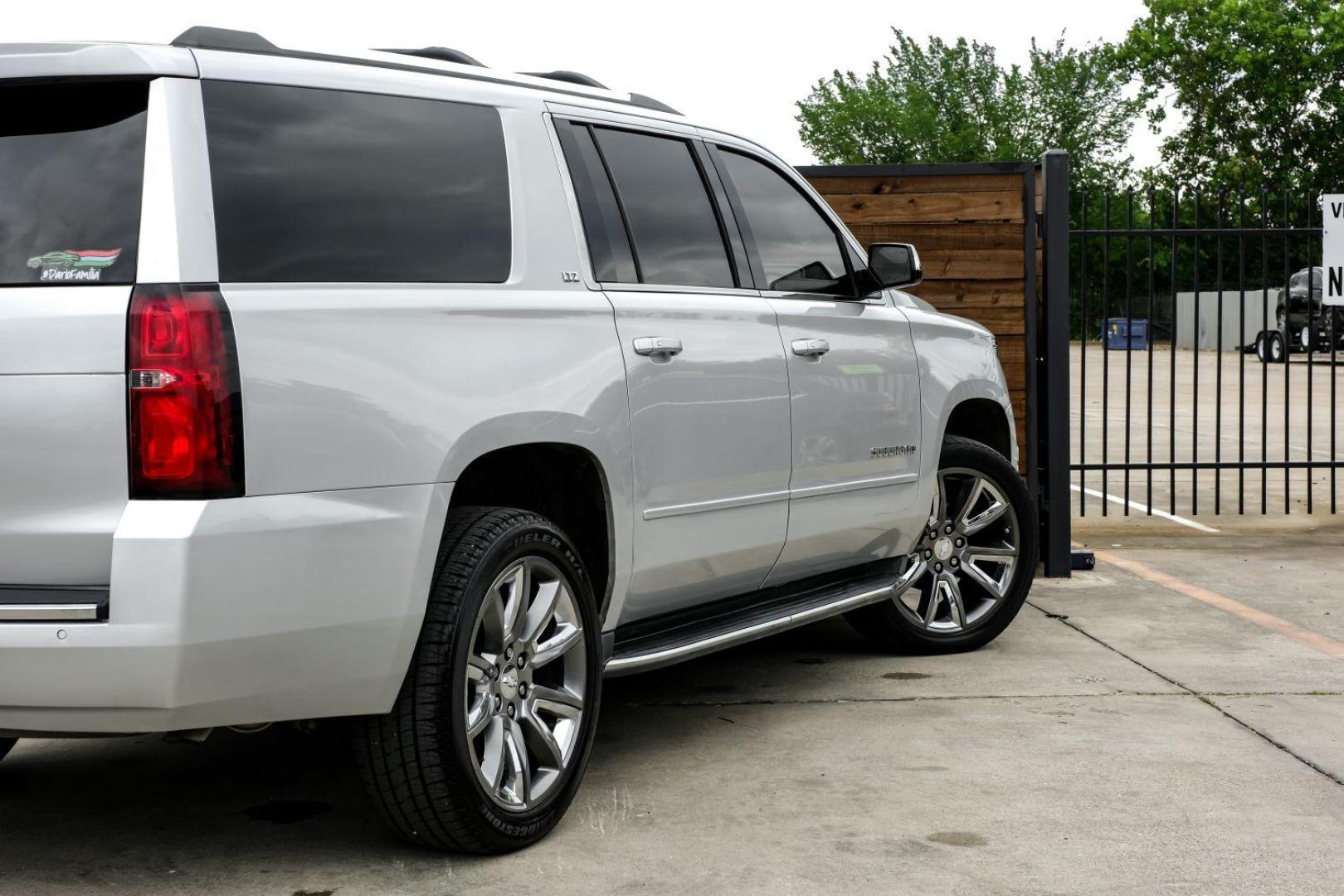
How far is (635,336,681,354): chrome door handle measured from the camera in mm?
4516

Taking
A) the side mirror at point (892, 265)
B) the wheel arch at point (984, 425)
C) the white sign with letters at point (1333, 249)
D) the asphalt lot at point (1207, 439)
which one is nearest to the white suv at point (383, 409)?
the side mirror at point (892, 265)

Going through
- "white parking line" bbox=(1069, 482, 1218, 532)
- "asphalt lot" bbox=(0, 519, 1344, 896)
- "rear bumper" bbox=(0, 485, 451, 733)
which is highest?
"rear bumper" bbox=(0, 485, 451, 733)

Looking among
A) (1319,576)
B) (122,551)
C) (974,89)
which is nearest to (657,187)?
(122,551)

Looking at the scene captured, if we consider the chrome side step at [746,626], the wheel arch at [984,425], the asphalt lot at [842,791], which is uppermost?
the wheel arch at [984,425]

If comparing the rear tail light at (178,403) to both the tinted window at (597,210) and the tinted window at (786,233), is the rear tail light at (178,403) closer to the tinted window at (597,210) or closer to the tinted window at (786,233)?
the tinted window at (597,210)

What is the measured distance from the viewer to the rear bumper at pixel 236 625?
328 cm

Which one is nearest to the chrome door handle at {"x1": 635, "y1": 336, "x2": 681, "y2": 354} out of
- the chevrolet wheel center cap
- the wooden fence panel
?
the chevrolet wheel center cap

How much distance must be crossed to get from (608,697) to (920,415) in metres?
1.51

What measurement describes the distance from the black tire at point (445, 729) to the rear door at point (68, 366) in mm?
A: 762

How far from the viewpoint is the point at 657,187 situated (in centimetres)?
496

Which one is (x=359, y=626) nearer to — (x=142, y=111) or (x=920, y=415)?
(x=142, y=111)

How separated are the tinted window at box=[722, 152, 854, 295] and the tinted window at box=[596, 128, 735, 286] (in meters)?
0.26

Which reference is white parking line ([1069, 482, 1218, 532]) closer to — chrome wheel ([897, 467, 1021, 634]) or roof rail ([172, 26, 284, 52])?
chrome wheel ([897, 467, 1021, 634])

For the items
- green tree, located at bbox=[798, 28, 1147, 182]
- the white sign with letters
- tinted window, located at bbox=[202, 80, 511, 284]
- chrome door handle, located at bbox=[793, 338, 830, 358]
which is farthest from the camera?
green tree, located at bbox=[798, 28, 1147, 182]
